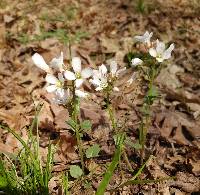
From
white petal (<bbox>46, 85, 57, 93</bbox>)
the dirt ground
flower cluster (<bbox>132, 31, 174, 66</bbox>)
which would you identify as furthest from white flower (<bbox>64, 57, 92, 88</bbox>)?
the dirt ground

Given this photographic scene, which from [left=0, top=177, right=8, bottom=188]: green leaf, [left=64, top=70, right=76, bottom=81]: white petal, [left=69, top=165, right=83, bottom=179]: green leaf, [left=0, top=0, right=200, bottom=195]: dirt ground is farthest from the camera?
[left=0, top=0, right=200, bottom=195]: dirt ground

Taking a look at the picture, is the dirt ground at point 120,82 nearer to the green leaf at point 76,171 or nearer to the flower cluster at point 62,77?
the green leaf at point 76,171

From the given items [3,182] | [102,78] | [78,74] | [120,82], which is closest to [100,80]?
[102,78]

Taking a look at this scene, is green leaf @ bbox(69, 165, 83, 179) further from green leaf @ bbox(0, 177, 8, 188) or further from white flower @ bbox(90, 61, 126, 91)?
white flower @ bbox(90, 61, 126, 91)

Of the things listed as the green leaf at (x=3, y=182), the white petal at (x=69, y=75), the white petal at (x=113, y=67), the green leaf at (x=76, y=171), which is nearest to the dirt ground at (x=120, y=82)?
the green leaf at (x=76, y=171)

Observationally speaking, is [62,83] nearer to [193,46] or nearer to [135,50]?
[135,50]

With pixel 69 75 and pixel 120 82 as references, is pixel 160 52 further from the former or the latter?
pixel 120 82

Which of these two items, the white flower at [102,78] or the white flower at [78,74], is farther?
the white flower at [102,78]

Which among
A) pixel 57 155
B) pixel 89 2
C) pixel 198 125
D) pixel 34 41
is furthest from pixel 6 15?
pixel 198 125

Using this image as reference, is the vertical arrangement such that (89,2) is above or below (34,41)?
above
